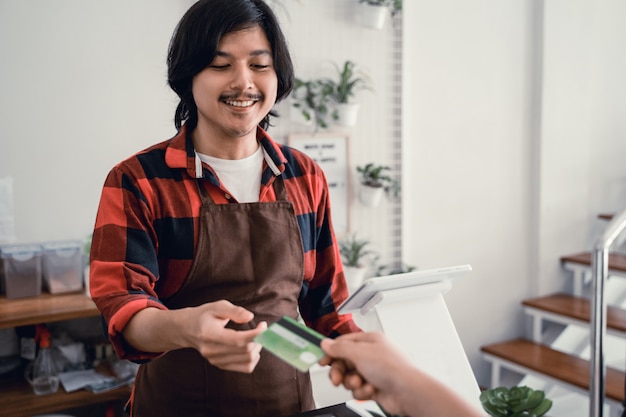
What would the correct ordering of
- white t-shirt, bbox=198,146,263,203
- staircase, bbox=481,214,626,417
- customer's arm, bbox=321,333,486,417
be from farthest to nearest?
staircase, bbox=481,214,626,417, white t-shirt, bbox=198,146,263,203, customer's arm, bbox=321,333,486,417

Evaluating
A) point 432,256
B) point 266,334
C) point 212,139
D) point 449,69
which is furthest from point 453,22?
point 266,334

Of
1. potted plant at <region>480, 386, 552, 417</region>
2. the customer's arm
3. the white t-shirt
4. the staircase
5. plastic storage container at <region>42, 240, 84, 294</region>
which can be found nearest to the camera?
the customer's arm

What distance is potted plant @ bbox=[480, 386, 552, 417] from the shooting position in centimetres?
110

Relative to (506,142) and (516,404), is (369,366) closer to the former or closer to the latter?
(516,404)

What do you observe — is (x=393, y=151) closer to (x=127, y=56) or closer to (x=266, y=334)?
(x=127, y=56)

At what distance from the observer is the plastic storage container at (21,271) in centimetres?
247

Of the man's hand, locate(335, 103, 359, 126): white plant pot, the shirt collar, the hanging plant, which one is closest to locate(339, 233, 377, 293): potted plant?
locate(335, 103, 359, 126): white plant pot

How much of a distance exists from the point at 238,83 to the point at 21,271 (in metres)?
1.57

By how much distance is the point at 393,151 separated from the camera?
3.44 m

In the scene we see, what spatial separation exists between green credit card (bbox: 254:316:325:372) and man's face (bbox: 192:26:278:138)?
0.56 meters

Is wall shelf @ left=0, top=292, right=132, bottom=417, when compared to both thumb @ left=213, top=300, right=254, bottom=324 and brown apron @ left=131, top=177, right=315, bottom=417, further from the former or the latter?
thumb @ left=213, top=300, right=254, bottom=324

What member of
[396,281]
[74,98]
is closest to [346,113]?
[74,98]

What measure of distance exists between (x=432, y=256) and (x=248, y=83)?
2.57 m

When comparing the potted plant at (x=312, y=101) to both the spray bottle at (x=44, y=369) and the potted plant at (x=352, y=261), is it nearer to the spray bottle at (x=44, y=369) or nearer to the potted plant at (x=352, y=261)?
the potted plant at (x=352, y=261)
